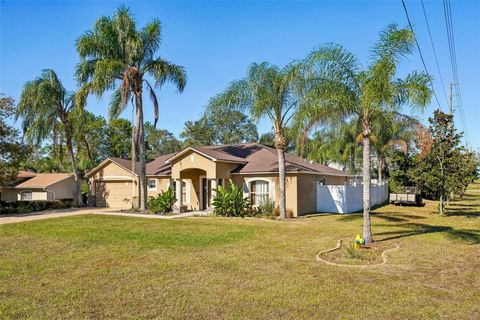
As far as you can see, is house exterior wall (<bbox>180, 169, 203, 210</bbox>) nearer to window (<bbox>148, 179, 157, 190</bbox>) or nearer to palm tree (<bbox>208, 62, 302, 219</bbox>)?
window (<bbox>148, 179, 157, 190</bbox>)

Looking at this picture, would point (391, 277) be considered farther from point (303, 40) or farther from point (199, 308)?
point (303, 40)

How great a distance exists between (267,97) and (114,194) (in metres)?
16.6

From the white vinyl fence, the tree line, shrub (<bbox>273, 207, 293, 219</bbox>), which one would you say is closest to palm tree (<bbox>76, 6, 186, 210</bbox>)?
the tree line

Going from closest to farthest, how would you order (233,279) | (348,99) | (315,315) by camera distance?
(315,315) → (233,279) → (348,99)

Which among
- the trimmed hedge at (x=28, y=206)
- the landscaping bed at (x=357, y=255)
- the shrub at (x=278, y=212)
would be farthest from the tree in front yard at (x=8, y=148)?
the landscaping bed at (x=357, y=255)

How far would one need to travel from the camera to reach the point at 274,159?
23672 mm

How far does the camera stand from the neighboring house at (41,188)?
3234cm

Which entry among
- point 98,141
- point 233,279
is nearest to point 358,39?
point 233,279

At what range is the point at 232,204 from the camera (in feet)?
68.3

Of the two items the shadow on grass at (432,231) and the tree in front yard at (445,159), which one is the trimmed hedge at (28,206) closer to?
the shadow on grass at (432,231)

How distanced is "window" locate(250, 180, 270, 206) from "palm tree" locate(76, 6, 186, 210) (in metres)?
6.96

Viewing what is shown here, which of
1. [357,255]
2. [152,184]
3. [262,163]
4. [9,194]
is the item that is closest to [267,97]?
[262,163]

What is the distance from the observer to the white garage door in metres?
28.2

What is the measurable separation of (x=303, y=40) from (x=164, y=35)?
10.7 metres
